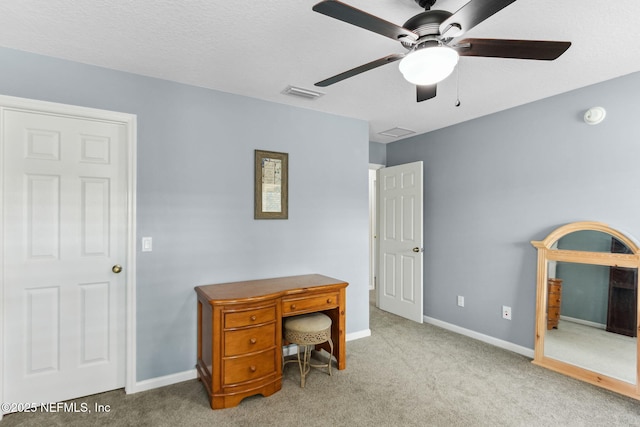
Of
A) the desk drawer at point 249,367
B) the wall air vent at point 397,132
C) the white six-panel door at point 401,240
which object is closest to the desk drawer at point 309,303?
the desk drawer at point 249,367

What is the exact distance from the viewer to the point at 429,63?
1.47 m

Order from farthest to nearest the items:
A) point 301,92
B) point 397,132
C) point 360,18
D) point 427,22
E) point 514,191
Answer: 1. point 397,132
2. point 514,191
3. point 301,92
4. point 427,22
5. point 360,18

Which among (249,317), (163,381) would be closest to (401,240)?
(249,317)

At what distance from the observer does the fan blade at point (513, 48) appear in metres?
1.48

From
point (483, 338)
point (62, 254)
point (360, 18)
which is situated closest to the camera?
point (360, 18)

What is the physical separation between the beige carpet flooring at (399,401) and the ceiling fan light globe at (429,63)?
6.84 ft

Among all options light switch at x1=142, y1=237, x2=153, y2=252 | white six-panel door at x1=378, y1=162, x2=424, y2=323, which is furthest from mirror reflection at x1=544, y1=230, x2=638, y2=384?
light switch at x1=142, y1=237, x2=153, y2=252

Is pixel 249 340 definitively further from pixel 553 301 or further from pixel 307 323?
pixel 553 301

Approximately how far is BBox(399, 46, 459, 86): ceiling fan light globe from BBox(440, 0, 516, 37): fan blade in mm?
92

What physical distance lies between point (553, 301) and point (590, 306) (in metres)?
0.27

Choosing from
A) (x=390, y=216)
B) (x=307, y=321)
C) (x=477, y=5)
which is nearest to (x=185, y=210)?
(x=307, y=321)

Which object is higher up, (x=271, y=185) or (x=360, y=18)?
(x=360, y=18)

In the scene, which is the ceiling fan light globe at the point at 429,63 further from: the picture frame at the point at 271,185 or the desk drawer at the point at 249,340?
the desk drawer at the point at 249,340

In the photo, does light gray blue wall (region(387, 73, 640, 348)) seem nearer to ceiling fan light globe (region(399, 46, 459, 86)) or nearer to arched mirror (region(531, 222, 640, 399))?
arched mirror (region(531, 222, 640, 399))
